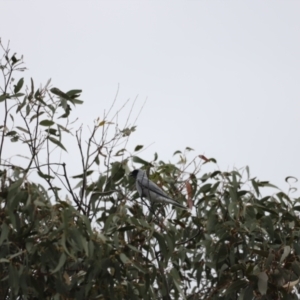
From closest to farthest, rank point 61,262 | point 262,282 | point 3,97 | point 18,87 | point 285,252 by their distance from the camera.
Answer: point 61,262, point 262,282, point 285,252, point 3,97, point 18,87

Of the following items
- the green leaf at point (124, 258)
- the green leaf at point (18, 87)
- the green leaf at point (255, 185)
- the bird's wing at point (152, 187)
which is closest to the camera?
the green leaf at point (124, 258)

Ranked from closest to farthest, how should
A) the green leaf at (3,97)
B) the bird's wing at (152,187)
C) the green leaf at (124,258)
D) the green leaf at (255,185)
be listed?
1. the green leaf at (124,258)
2. the green leaf at (3,97)
3. the green leaf at (255,185)
4. the bird's wing at (152,187)

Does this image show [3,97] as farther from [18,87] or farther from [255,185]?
[255,185]

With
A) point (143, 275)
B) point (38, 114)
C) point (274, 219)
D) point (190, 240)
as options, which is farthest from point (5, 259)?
point (274, 219)

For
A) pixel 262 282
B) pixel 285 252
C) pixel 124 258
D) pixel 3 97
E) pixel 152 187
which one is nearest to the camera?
pixel 124 258

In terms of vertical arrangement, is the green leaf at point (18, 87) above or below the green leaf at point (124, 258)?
above

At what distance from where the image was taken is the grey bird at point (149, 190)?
5.47m

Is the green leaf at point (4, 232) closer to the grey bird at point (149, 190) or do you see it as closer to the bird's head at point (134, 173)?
the grey bird at point (149, 190)

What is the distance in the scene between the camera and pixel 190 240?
17.4 feet

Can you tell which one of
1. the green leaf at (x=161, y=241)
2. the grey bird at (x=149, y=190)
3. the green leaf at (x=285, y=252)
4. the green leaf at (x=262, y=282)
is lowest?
the green leaf at (x=262, y=282)

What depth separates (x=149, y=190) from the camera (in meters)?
5.48

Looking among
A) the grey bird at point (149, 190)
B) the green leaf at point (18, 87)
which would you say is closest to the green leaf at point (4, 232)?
the green leaf at point (18, 87)

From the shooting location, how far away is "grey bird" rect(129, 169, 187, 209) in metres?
5.47

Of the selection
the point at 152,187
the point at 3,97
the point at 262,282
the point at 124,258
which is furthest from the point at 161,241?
the point at 3,97
